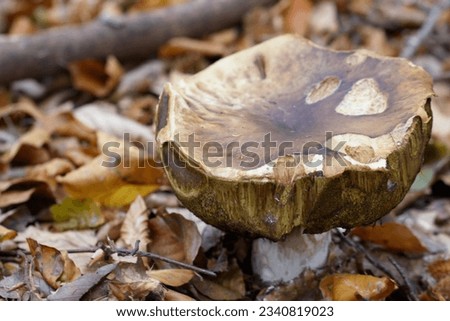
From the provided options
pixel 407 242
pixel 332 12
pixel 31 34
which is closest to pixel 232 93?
pixel 407 242

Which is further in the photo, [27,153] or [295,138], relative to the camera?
[27,153]

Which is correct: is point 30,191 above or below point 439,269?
above

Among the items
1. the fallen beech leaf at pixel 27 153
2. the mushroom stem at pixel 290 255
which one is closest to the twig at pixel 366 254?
the mushroom stem at pixel 290 255

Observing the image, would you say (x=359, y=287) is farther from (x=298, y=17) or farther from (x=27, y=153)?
(x=298, y=17)

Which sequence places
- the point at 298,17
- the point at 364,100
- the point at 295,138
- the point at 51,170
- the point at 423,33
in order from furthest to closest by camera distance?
the point at 298,17 → the point at 423,33 → the point at 51,170 → the point at 364,100 → the point at 295,138

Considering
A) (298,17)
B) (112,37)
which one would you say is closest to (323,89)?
(112,37)

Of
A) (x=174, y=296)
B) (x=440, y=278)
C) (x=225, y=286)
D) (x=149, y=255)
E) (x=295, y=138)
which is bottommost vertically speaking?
(x=440, y=278)

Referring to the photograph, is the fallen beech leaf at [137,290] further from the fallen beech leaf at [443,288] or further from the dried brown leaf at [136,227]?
the fallen beech leaf at [443,288]
